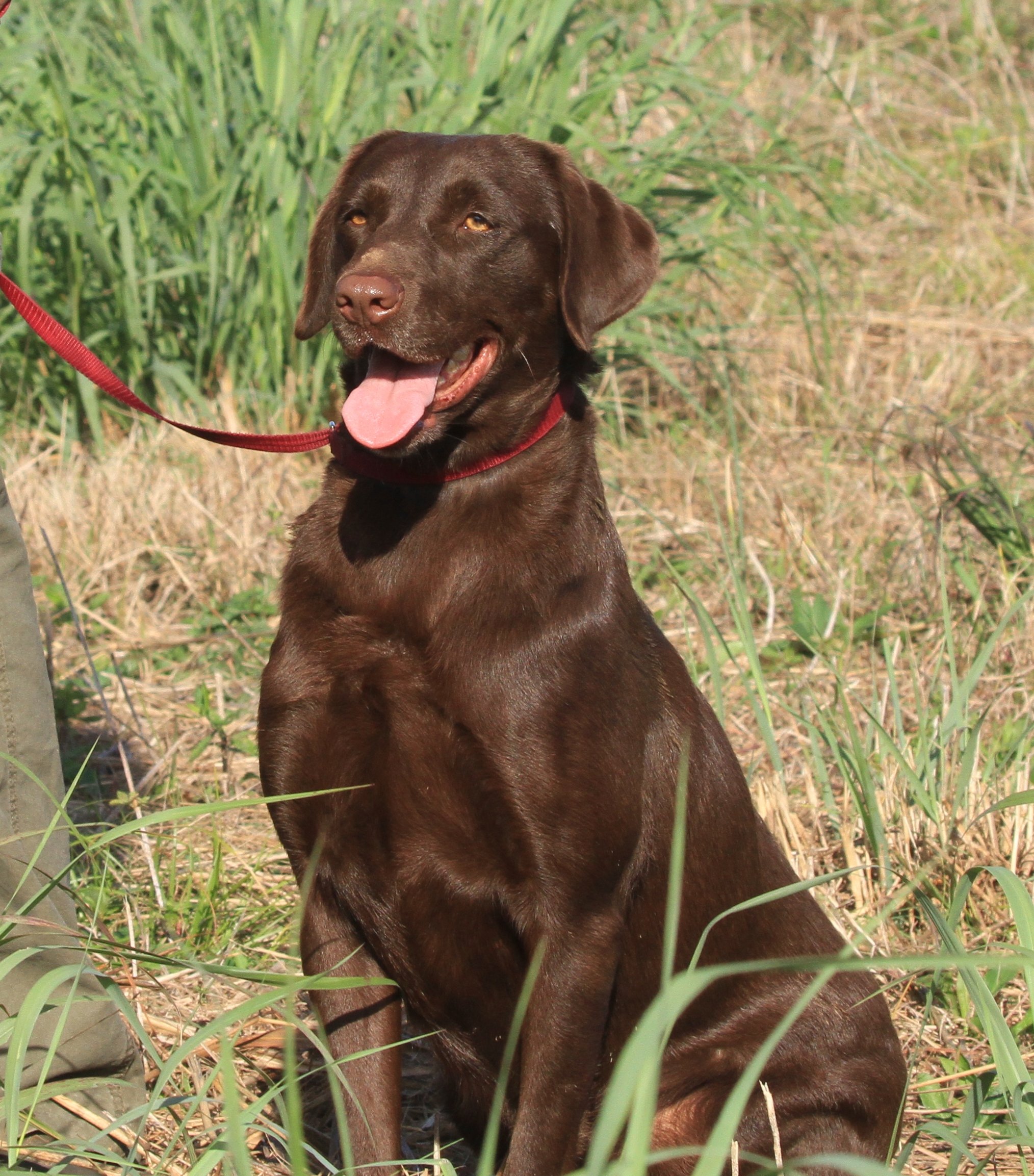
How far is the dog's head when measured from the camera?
221 cm

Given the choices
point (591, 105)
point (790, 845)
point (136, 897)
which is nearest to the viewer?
point (136, 897)

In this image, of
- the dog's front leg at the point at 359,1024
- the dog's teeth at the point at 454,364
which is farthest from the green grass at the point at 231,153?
the dog's front leg at the point at 359,1024

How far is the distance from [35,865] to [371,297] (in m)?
0.99

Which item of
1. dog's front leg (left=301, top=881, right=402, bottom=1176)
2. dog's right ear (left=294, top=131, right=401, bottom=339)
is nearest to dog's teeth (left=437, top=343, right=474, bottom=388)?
dog's right ear (left=294, top=131, right=401, bottom=339)

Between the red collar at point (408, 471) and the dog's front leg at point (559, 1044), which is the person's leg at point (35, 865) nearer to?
the red collar at point (408, 471)

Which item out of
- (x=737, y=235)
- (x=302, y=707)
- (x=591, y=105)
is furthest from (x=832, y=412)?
(x=302, y=707)

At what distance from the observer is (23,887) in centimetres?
216

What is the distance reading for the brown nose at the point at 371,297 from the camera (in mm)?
2170

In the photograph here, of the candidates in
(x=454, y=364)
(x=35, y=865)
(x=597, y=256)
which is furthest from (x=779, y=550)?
(x=35, y=865)

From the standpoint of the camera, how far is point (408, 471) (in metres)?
2.27

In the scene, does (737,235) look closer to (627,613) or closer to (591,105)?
(591,105)

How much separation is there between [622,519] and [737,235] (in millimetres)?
1706

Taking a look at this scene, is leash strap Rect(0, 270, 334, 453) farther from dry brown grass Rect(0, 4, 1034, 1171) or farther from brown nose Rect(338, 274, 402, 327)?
dry brown grass Rect(0, 4, 1034, 1171)

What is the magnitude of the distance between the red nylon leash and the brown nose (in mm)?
215
